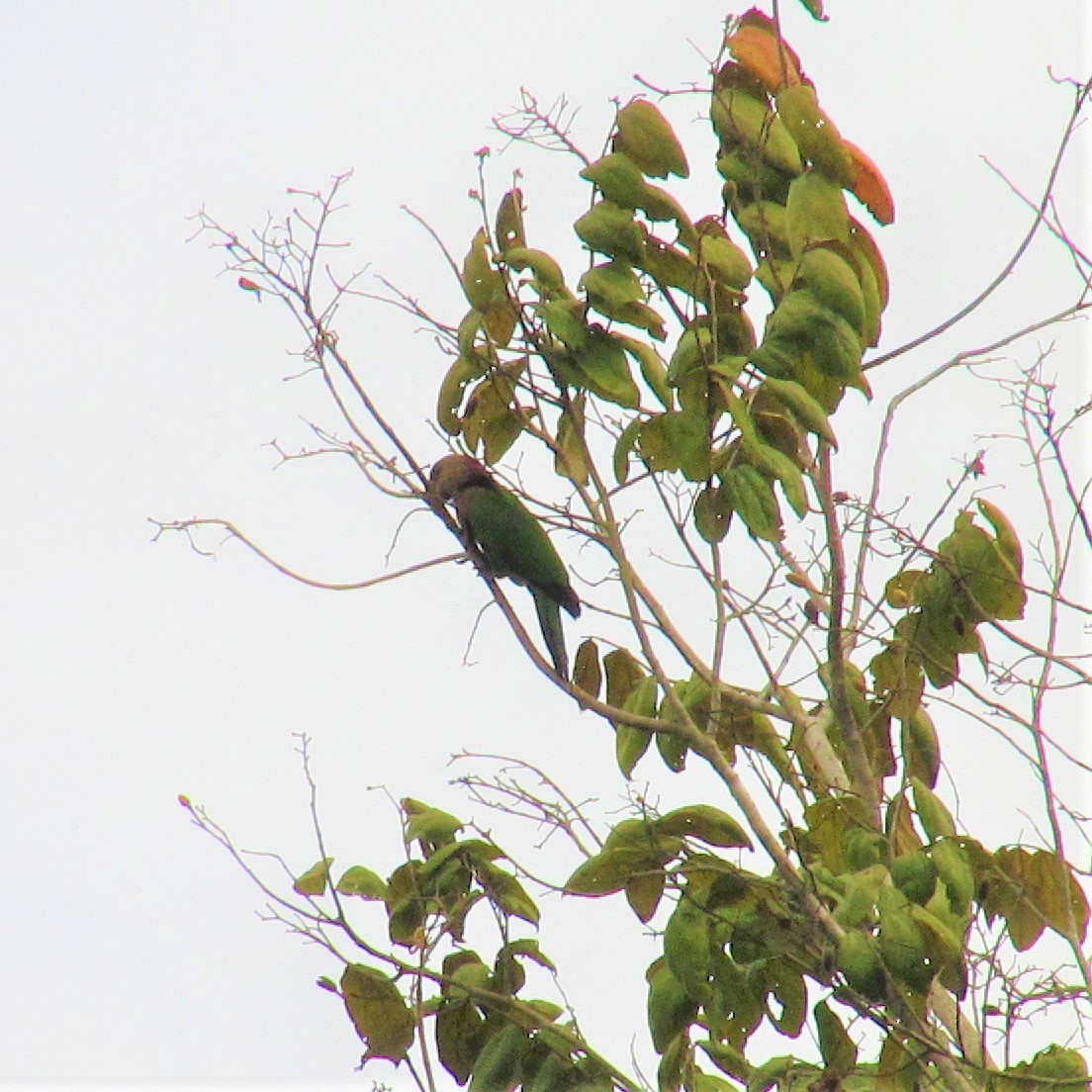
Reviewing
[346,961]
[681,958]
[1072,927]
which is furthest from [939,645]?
[346,961]

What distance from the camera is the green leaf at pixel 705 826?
2256 millimetres

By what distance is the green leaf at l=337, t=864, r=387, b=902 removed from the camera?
2.48 metres

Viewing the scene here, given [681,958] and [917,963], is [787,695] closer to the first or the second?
[681,958]

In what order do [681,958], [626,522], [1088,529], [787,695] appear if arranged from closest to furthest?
[681,958] → [1088,529] → [626,522] → [787,695]

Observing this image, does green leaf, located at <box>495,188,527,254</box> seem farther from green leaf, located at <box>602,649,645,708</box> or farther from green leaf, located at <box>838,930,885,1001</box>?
green leaf, located at <box>838,930,885,1001</box>

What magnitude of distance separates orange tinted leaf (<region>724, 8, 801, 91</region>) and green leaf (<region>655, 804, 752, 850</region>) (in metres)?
1.15

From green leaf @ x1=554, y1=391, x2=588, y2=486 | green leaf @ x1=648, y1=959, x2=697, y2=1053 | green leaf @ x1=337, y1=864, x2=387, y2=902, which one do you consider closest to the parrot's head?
green leaf @ x1=554, y1=391, x2=588, y2=486

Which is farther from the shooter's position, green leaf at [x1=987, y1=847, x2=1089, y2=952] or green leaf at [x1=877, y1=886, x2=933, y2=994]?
green leaf at [x1=987, y1=847, x2=1089, y2=952]

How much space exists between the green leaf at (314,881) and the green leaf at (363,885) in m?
0.05

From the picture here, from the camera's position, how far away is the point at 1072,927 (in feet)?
7.11

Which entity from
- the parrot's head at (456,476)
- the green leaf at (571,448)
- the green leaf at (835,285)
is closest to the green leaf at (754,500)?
the green leaf at (835,285)

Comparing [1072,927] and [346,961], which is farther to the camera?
[346,961]

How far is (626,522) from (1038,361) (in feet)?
2.79

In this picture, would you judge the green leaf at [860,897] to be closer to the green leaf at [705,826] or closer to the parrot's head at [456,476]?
the green leaf at [705,826]
